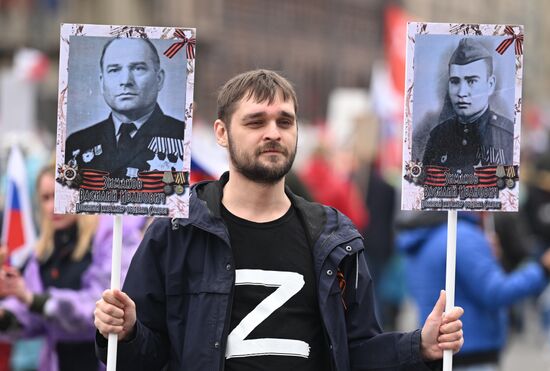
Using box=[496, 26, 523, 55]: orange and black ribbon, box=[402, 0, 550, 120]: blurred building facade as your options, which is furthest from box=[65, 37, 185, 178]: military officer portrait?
box=[402, 0, 550, 120]: blurred building facade

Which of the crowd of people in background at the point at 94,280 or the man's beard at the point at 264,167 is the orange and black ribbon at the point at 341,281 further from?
the crowd of people in background at the point at 94,280

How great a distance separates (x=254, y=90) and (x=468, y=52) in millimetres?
750

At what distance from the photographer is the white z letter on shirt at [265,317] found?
434cm

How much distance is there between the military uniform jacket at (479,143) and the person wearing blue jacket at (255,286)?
0.44 m

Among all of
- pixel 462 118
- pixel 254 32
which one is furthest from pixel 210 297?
pixel 254 32

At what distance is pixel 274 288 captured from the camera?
14.4 feet

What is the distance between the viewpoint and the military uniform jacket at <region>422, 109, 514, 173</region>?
4574 mm

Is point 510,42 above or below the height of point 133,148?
above

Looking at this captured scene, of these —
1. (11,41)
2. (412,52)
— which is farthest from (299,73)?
(412,52)

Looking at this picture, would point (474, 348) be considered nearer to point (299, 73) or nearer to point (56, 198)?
point (56, 198)

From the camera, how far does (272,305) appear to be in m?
4.38

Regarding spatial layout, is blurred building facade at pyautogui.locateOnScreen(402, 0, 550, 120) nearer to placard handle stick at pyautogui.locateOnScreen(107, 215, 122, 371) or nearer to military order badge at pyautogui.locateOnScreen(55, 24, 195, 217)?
military order badge at pyautogui.locateOnScreen(55, 24, 195, 217)

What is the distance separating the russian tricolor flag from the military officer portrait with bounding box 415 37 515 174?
2.98 meters

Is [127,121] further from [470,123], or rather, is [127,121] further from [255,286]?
[470,123]
